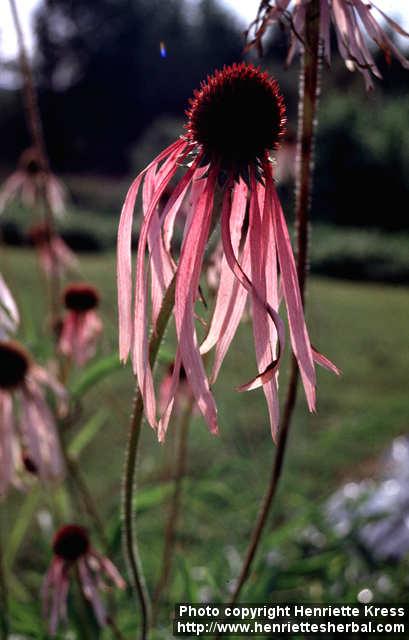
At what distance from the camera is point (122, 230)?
16.3 inches

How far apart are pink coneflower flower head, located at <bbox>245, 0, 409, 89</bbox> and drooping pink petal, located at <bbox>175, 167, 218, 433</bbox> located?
0.52ft

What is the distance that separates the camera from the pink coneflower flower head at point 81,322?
3.92 feet

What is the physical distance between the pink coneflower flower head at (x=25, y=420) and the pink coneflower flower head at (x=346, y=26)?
1.47 ft

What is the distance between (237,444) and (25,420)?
79 cm

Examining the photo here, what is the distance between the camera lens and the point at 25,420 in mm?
763

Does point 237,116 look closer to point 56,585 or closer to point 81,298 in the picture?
point 56,585

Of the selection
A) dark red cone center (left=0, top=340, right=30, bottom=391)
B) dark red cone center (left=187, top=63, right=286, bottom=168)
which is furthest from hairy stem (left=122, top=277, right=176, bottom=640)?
dark red cone center (left=0, top=340, right=30, bottom=391)

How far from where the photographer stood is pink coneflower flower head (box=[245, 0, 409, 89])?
472 mm

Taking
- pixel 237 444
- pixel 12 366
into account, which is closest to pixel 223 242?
pixel 12 366

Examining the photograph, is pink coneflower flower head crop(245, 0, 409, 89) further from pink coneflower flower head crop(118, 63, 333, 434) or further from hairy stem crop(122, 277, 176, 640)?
hairy stem crop(122, 277, 176, 640)

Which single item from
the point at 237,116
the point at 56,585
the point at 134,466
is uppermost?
the point at 237,116

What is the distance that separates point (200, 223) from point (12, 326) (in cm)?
32

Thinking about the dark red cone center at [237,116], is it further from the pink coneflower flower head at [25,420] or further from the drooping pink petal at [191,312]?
the pink coneflower flower head at [25,420]

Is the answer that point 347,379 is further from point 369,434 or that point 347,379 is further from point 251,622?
point 251,622
